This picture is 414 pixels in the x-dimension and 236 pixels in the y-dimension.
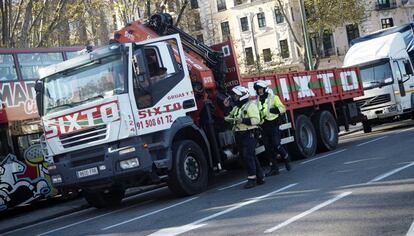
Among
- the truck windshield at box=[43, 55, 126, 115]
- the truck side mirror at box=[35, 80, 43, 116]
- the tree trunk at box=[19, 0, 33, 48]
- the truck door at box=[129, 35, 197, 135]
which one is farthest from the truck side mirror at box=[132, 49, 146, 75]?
the tree trunk at box=[19, 0, 33, 48]

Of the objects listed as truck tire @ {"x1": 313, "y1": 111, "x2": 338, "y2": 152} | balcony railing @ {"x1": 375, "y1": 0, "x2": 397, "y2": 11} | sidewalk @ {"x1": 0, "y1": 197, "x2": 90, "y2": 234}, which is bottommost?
sidewalk @ {"x1": 0, "y1": 197, "x2": 90, "y2": 234}

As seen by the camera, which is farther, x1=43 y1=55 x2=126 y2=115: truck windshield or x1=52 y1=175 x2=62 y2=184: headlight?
x1=52 y1=175 x2=62 y2=184: headlight

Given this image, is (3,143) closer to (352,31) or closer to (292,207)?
(292,207)

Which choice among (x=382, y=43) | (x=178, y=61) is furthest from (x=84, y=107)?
(x=382, y=43)

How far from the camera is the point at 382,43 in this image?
21141mm

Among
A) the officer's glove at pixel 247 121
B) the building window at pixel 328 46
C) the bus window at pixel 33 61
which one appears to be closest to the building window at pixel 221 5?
the building window at pixel 328 46

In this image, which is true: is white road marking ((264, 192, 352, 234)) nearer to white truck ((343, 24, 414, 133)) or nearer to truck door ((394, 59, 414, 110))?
white truck ((343, 24, 414, 133))

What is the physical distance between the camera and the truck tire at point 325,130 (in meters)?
Result: 15.7

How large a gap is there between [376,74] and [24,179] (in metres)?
12.3

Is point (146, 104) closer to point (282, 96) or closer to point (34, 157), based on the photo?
point (282, 96)

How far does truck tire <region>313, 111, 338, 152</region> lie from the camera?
1566 cm

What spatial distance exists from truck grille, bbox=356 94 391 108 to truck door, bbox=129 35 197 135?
A: 10.4 metres

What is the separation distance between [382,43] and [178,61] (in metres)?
12.2

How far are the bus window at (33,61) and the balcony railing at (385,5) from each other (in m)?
47.2
